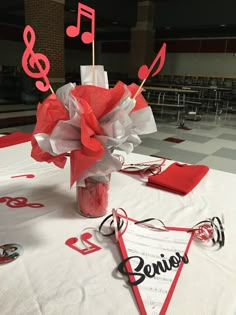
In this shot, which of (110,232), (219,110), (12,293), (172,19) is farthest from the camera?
(172,19)

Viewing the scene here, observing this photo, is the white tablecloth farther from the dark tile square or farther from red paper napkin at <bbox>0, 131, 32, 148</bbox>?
the dark tile square

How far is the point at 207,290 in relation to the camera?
600mm

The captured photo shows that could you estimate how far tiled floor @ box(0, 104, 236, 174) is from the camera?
3.61 meters

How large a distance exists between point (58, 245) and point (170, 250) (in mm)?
277

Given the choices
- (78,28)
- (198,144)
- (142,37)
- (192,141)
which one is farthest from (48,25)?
(78,28)

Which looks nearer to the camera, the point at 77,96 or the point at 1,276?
the point at 1,276

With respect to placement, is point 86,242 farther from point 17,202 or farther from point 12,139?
point 12,139

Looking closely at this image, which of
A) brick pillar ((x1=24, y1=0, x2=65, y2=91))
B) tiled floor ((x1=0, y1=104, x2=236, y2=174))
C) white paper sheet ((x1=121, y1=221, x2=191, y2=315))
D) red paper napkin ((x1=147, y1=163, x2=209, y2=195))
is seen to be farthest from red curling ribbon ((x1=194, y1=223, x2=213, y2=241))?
brick pillar ((x1=24, y1=0, x2=65, y2=91))

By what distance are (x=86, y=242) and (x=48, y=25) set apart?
6.24 meters

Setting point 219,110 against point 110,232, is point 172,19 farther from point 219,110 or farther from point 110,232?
point 110,232

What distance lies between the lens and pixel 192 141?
4.53 metres

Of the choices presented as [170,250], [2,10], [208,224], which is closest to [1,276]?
[170,250]

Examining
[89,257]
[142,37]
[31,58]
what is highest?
[142,37]

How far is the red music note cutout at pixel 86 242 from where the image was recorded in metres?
0.70
